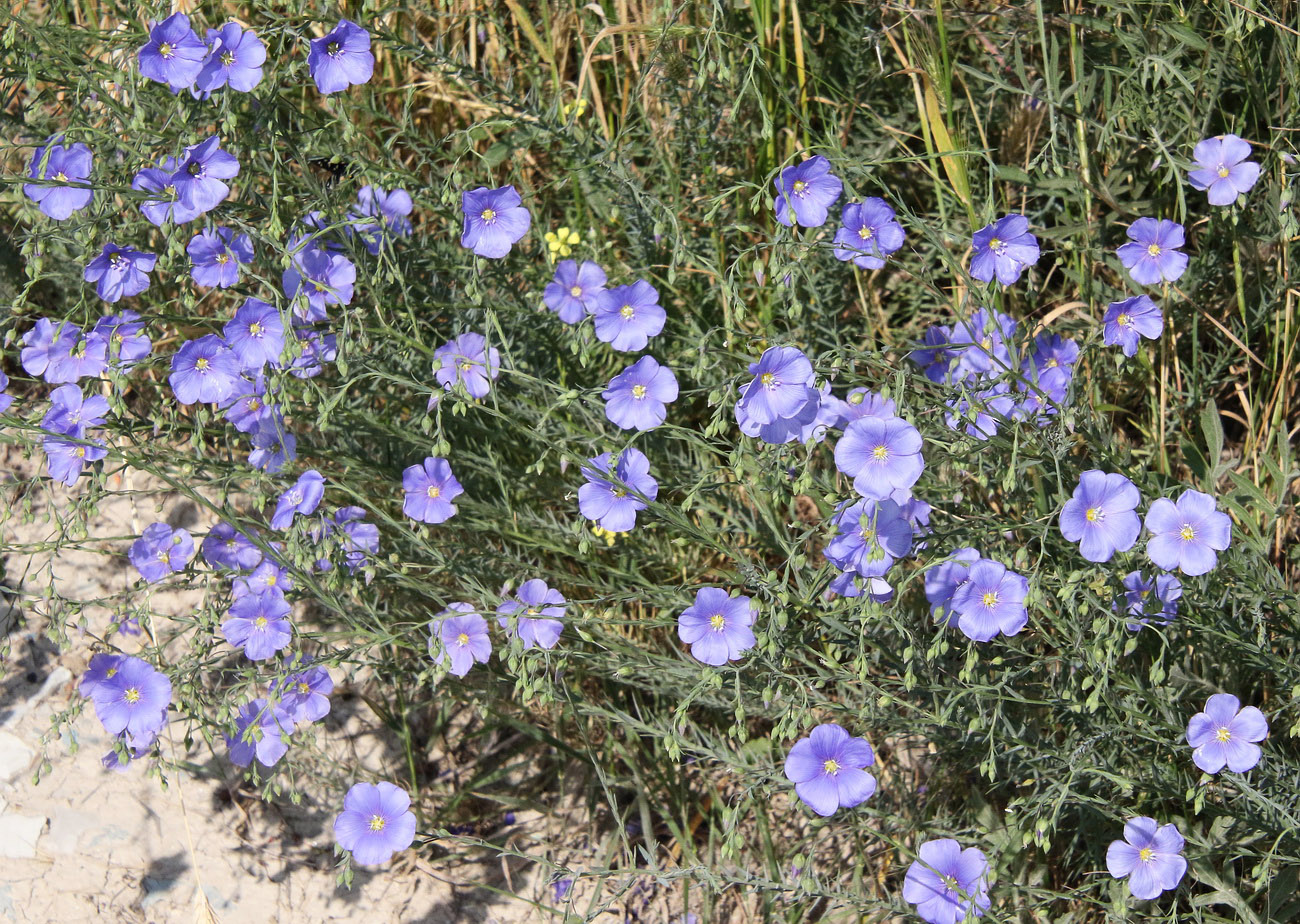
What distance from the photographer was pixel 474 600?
2.79 meters

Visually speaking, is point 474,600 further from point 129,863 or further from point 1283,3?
point 1283,3

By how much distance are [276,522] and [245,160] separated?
0.84 meters

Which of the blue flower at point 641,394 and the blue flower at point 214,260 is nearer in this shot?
the blue flower at point 641,394

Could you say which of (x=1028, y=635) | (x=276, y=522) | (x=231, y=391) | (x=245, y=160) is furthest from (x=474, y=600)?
(x=1028, y=635)

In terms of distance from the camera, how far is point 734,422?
2.76m

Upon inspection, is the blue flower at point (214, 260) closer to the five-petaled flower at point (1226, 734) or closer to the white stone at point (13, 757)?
the white stone at point (13, 757)

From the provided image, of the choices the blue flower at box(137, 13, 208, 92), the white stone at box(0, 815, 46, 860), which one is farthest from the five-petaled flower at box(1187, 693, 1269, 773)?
the white stone at box(0, 815, 46, 860)

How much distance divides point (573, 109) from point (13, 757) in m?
2.28

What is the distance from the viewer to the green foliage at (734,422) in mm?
2420

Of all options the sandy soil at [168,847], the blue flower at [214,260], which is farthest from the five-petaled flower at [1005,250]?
the sandy soil at [168,847]

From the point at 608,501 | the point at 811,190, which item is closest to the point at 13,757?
the point at 608,501

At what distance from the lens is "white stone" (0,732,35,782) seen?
3062mm

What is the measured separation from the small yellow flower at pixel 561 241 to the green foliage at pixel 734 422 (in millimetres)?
56

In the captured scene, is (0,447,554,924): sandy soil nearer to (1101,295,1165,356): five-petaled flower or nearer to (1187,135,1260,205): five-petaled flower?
(1101,295,1165,356): five-petaled flower
